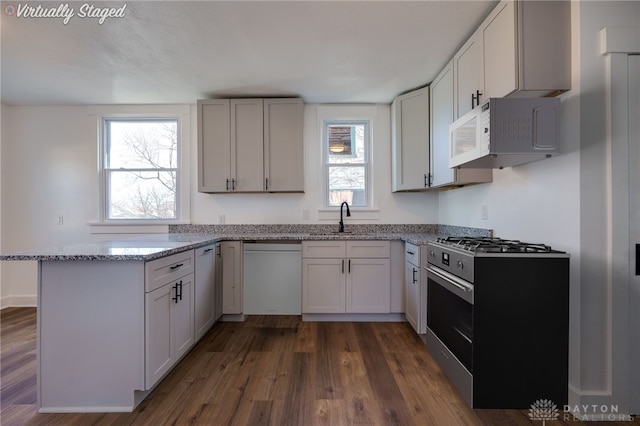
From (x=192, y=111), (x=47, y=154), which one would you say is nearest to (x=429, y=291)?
(x=192, y=111)

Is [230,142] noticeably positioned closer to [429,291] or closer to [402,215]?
[402,215]

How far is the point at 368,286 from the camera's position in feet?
10.1

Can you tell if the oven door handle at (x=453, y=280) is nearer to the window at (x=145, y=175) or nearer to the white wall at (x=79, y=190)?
the white wall at (x=79, y=190)

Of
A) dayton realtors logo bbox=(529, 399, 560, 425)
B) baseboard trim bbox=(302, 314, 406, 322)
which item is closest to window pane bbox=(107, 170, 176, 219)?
baseboard trim bbox=(302, 314, 406, 322)

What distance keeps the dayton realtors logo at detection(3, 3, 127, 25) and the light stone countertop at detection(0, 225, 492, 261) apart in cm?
161

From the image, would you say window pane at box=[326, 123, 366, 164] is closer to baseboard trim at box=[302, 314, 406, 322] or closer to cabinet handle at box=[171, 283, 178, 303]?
baseboard trim at box=[302, 314, 406, 322]

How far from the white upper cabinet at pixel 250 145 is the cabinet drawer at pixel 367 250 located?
90 cm

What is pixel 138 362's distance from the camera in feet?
5.67

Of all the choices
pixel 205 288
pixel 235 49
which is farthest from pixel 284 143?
pixel 205 288

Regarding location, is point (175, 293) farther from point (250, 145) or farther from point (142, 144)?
point (142, 144)

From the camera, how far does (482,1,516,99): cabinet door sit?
1.72 meters

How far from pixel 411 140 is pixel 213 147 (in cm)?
224

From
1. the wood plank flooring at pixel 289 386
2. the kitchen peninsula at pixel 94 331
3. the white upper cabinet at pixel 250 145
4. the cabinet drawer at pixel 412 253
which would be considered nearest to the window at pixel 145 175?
the white upper cabinet at pixel 250 145

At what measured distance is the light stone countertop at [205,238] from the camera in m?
1.70
